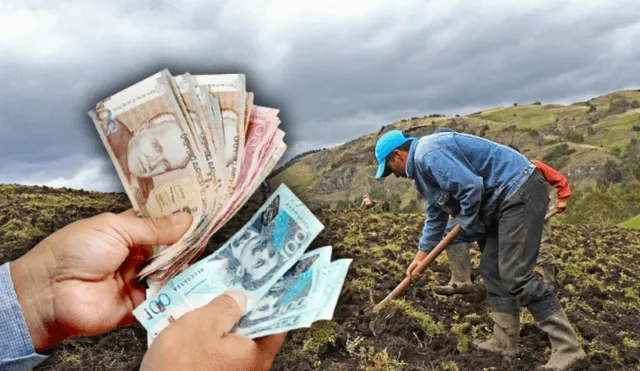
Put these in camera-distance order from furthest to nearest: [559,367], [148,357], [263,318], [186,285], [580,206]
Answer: [580,206] < [559,367] < [186,285] < [263,318] < [148,357]

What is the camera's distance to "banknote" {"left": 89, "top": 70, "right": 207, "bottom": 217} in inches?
94.5

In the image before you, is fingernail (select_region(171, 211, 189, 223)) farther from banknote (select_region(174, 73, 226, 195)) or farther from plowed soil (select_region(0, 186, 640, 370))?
plowed soil (select_region(0, 186, 640, 370))

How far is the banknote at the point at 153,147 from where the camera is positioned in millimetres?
2400

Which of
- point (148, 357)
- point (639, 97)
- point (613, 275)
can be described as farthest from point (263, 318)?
point (639, 97)

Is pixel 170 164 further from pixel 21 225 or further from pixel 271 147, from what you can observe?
pixel 21 225

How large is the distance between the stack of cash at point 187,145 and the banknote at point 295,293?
0.32m

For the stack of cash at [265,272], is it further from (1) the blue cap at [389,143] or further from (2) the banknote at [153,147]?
(1) the blue cap at [389,143]

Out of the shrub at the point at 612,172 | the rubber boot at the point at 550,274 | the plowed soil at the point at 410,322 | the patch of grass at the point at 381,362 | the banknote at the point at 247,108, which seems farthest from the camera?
the shrub at the point at 612,172

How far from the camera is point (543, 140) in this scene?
54.2m

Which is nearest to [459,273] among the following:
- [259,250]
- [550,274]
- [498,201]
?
[550,274]

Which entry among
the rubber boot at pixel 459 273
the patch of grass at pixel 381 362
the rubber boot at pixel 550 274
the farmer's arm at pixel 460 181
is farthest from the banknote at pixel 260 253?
the rubber boot at pixel 550 274

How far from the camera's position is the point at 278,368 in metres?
4.34

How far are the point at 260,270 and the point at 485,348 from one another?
101 inches

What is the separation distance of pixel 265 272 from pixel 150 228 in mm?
488
